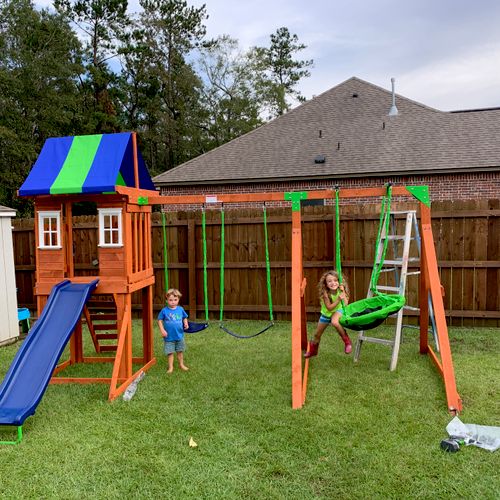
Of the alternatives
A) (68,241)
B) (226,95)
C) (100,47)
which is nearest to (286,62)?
(226,95)

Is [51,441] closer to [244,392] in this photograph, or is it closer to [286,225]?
[244,392]

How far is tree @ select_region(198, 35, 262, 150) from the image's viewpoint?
31734 mm

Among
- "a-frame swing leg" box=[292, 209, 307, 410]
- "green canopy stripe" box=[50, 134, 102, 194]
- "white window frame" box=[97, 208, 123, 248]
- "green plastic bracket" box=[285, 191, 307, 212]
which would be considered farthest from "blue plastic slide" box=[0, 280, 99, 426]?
"green plastic bracket" box=[285, 191, 307, 212]

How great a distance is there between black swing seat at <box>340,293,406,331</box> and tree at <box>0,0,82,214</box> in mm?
22154

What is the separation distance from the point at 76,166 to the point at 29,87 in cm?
2267

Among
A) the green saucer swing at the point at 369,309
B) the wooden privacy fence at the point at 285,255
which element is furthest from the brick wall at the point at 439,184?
the green saucer swing at the point at 369,309

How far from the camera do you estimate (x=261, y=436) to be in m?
3.52

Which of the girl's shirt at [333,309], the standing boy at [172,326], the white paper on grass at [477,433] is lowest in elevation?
the white paper on grass at [477,433]

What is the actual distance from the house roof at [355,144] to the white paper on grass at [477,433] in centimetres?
968

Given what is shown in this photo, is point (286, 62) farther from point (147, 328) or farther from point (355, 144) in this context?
point (147, 328)

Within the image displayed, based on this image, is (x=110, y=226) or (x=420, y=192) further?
(x=110, y=226)

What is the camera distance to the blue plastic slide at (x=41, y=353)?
3.82 meters

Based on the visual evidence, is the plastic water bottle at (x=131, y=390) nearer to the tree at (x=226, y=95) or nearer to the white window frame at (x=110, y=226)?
the white window frame at (x=110, y=226)

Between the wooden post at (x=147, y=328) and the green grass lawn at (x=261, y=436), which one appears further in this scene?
the wooden post at (x=147, y=328)
